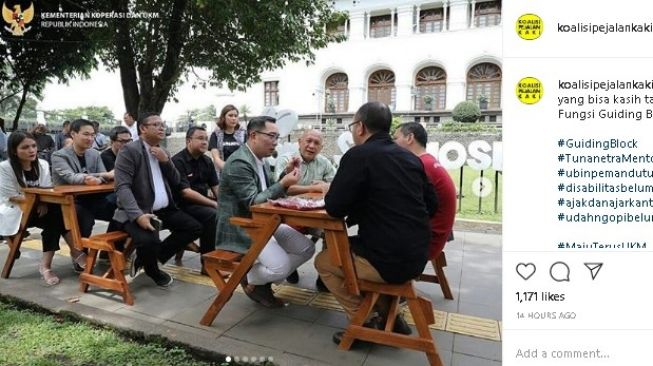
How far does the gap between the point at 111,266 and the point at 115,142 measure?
1725 mm

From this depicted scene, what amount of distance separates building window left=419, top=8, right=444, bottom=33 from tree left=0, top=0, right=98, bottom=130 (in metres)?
24.4

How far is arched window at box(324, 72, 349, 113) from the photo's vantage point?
32.9 metres

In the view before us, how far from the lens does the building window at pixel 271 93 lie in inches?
1385

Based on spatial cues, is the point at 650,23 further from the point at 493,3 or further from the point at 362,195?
the point at 493,3

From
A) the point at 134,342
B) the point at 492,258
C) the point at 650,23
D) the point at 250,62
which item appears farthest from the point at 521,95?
the point at 250,62

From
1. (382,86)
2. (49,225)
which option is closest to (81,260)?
(49,225)

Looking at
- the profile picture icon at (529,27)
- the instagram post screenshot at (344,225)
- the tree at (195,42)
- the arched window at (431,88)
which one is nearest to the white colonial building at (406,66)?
the arched window at (431,88)

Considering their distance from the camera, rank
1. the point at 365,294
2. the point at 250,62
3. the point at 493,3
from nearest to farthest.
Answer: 1. the point at 365,294
2. the point at 250,62
3. the point at 493,3

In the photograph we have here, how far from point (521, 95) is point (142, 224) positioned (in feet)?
9.68

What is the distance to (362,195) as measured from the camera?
2.30 m

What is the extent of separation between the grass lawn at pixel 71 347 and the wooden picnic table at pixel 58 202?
770 mm

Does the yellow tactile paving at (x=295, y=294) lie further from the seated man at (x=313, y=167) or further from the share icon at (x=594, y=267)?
the share icon at (x=594, y=267)

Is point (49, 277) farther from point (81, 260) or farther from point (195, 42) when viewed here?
→ point (195, 42)

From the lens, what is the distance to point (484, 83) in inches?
1150
